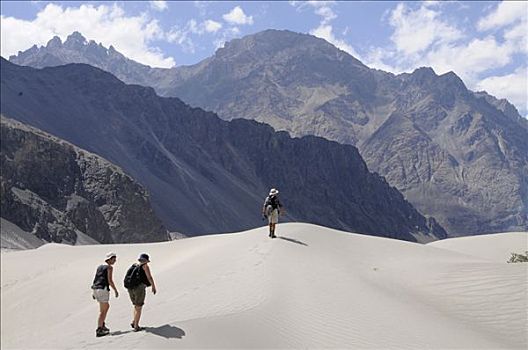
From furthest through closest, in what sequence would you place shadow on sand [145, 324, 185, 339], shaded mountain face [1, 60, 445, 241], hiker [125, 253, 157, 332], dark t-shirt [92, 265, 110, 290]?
shaded mountain face [1, 60, 445, 241] → dark t-shirt [92, 265, 110, 290] → hiker [125, 253, 157, 332] → shadow on sand [145, 324, 185, 339]

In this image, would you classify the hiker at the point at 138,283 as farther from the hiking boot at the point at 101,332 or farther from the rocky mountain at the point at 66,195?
the rocky mountain at the point at 66,195

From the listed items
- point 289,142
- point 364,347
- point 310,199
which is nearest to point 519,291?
point 364,347

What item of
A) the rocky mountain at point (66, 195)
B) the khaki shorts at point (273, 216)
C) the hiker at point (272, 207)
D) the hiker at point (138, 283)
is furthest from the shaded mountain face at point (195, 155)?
the hiker at point (138, 283)

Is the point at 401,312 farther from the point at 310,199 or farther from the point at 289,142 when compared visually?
the point at 289,142

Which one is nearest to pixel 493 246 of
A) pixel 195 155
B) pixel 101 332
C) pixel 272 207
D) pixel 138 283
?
pixel 272 207

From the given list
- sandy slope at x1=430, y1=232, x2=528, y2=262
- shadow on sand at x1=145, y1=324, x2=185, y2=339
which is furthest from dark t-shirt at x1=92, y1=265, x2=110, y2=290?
sandy slope at x1=430, y1=232, x2=528, y2=262

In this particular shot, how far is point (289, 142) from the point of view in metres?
190

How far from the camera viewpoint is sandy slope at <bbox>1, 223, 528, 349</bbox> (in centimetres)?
1016

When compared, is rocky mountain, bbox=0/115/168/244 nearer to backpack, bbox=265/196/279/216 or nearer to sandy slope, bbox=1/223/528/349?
sandy slope, bbox=1/223/528/349

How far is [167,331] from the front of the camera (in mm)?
9508

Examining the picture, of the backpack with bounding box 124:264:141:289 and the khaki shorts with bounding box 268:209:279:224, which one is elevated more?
the khaki shorts with bounding box 268:209:279:224

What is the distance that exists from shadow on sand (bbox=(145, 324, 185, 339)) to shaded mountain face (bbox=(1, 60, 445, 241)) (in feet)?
302

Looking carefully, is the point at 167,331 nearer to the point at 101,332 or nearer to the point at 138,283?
the point at 138,283

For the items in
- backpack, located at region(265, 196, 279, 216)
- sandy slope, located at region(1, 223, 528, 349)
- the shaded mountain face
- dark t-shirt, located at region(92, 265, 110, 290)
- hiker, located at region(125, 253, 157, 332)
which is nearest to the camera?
hiker, located at region(125, 253, 157, 332)
